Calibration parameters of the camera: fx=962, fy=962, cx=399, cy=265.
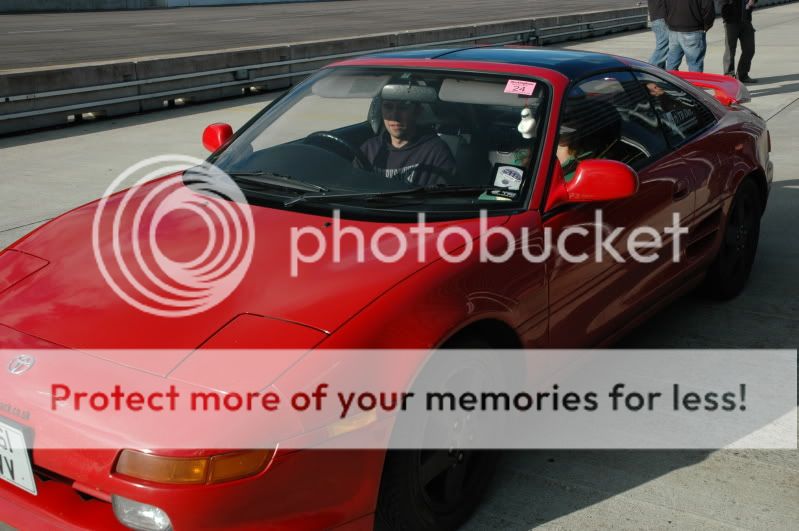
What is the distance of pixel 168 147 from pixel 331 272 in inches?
288

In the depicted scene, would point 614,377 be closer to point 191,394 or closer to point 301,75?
point 191,394

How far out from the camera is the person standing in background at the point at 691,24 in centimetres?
1123

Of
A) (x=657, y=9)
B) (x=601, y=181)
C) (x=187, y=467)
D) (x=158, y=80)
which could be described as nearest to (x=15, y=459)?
(x=187, y=467)

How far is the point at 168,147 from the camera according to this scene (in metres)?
9.95

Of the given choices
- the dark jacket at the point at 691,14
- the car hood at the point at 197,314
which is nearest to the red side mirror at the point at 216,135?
the car hood at the point at 197,314

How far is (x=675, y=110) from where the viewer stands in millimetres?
4746

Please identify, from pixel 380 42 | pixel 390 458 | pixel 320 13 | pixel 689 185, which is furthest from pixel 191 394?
pixel 320 13

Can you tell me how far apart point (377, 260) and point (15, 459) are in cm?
123

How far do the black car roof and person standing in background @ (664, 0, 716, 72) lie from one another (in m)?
7.32

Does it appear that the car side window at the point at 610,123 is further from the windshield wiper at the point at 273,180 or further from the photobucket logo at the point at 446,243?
the windshield wiper at the point at 273,180

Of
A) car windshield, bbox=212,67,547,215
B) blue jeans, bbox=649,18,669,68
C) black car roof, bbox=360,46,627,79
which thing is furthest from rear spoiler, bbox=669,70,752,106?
blue jeans, bbox=649,18,669,68

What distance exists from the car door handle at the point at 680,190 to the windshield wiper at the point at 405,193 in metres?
1.15

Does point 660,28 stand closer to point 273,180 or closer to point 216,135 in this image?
point 216,135

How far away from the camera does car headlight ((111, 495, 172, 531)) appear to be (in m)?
2.48
